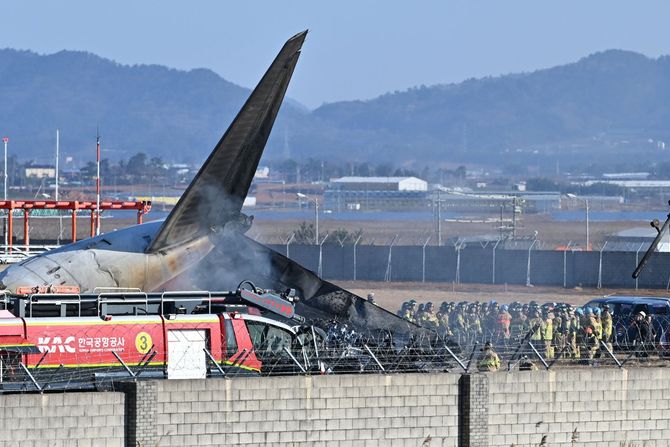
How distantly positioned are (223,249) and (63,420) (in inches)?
594

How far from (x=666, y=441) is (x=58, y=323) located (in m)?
12.5

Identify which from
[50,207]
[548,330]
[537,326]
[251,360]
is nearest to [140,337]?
[251,360]

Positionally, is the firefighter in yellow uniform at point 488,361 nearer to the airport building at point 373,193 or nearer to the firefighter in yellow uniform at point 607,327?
the firefighter in yellow uniform at point 607,327

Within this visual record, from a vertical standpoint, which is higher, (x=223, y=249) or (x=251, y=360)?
(x=223, y=249)

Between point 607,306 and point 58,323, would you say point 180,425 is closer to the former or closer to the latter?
point 58,323

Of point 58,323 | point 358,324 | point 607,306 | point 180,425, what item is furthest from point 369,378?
point 607,306

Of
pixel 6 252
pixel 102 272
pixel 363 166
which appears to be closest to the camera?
pixel 102 272

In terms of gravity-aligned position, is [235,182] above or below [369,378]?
above

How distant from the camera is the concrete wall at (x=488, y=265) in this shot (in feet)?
209

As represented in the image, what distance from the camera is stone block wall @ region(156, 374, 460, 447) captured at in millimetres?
24422

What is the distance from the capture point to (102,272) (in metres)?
36.1

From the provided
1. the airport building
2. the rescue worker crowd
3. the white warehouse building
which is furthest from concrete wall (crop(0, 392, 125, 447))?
the white warehouse building

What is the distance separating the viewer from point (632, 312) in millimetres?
39469

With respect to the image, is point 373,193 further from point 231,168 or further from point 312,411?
point 312,411
